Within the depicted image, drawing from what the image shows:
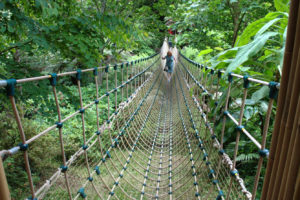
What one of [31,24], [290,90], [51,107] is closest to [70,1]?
[31,24]

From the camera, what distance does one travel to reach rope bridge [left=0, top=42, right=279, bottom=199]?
90 cm

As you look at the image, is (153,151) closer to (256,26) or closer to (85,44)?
(85,44)

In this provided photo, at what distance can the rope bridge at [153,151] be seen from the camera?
35.4 inches

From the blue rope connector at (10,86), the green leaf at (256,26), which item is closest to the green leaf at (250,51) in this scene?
the green leaf at (256,26)

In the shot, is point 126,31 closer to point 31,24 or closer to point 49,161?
point 31,24

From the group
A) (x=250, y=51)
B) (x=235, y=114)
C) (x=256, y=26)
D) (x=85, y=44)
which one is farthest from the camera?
(x=85, y=44)

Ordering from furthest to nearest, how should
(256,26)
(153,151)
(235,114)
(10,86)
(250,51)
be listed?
1. (153,151)
2. (235,114)
3. (256,26)
4. (250,51)
5. (10,86)

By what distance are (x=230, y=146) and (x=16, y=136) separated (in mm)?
1916

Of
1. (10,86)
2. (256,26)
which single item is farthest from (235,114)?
(10,86)

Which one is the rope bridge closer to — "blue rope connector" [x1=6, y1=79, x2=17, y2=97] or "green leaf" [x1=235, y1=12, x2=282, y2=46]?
"blue rope connector" [x1=6, y1=79, x2=17, y2=97]

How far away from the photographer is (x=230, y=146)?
1454 millimetres

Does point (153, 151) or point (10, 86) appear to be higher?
point (10, 86)

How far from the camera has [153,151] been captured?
2.46m

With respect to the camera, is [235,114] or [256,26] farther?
[235,114]
